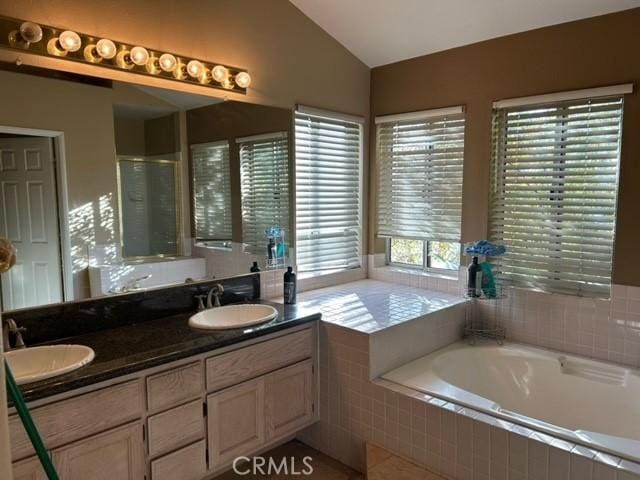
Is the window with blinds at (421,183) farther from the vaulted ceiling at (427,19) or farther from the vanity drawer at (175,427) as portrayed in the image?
the vanity drawer at (175,427)

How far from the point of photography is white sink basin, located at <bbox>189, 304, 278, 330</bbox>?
2.43 meters

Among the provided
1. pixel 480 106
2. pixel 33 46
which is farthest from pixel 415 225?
pixel 33 46

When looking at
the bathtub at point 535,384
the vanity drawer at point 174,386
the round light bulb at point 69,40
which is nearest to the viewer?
the vanity drawer at point 174,386

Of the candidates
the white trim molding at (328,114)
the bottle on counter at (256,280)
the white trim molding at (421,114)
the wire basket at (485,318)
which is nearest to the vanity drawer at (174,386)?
the bottle on counter at (256,280)

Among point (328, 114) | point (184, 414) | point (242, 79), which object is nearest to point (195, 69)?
point (242, 79)

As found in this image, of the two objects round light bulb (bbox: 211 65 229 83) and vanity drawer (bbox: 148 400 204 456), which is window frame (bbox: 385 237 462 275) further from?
vanity drawer (bbox: 148 400 204 456)

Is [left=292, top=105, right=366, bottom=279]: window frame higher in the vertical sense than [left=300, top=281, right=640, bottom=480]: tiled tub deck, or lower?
higher

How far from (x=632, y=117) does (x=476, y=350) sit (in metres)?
1.57

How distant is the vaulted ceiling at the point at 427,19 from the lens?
8.52ft

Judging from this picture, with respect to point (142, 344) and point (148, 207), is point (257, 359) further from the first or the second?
point (148, 207)

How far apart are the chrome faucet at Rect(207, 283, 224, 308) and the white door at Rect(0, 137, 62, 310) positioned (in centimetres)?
77

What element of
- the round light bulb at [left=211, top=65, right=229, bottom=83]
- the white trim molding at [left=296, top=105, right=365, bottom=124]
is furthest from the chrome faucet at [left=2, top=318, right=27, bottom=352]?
the white trim molding at [left=296, top=105, right=365, bottom=124]

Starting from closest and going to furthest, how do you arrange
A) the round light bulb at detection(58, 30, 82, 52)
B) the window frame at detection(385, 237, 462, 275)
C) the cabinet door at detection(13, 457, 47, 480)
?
the cabinet door at detection(13, 457, 47, 480), the round light bulb at detection(58, 30, 82, 52), the window frame at detection(385, 237, 462, 275)

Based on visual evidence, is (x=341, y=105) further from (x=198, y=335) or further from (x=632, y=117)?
(x=198, y=335)
